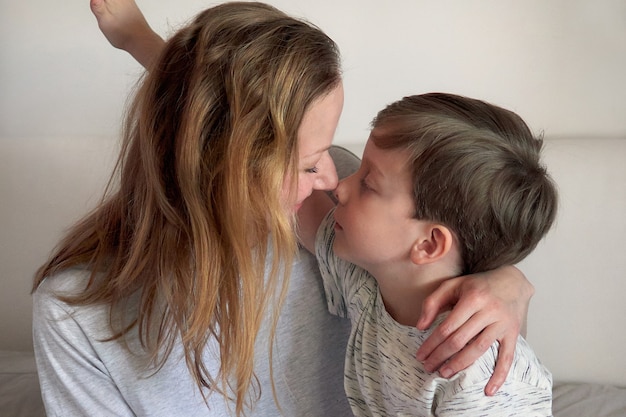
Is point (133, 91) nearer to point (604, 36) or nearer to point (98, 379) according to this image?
point (98, 379)

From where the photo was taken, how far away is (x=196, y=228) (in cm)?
90

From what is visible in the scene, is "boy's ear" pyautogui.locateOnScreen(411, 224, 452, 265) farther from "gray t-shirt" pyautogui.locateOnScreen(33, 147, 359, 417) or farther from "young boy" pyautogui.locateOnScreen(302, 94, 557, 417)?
"gray t-shirt" pyautogui.locateOnScreen(33, 147, 359, 417)

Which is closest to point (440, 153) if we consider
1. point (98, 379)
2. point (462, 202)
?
point (462, 202)

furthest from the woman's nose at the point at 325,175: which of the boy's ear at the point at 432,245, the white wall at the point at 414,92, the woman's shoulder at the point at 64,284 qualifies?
the white wall at the point at 414,92

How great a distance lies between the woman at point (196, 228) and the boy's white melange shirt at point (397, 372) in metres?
0.08

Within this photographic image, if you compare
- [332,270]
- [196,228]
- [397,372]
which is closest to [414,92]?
[332,270]

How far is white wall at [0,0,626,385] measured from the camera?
1529mm

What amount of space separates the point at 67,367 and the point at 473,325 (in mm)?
557

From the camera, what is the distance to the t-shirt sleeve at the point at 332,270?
1.16 meters

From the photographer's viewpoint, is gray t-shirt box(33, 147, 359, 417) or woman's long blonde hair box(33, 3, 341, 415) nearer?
woman's long blonde hair box(33, 3, 341, 415)

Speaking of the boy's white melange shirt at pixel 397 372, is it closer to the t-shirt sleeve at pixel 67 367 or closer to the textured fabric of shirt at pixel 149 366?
the textured fabric of shirt at pixel 149 366

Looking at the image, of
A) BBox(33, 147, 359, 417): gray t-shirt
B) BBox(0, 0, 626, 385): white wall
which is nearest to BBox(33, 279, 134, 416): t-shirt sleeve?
BBox(33, 147, 359, 417): gray t-shirt

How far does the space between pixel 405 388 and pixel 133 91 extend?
583 millimetres

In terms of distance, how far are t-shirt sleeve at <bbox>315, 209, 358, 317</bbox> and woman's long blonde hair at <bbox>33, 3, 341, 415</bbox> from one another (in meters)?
0.17
